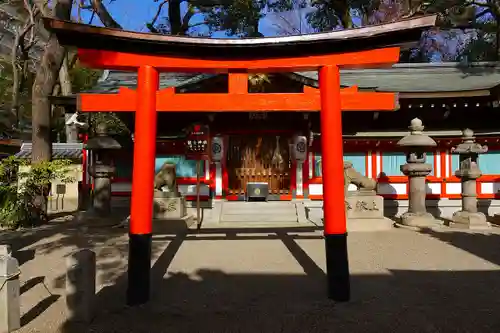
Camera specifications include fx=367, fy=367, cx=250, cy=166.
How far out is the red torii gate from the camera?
15.6 feet

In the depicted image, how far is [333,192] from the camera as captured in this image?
4879 mm

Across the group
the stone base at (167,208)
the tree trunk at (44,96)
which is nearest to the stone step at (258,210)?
the stone base at (167,208)

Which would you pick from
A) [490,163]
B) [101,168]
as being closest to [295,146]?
[101,168]

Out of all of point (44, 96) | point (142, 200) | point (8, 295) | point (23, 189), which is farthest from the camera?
point (44, 96)

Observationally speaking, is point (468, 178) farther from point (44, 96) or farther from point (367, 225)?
point (44, 96)

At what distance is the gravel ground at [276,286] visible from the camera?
160 inches

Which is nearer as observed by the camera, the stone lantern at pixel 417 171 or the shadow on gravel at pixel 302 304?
the shadow on gravel at pixel 302 304

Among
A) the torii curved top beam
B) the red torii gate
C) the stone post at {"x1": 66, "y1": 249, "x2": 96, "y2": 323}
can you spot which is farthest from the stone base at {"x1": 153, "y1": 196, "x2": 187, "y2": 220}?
the stone post at {"x1": 66, "y1": 249, "x2": 96, "y2": 323}

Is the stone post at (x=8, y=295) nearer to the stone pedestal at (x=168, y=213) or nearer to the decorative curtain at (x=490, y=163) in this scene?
the stone pedestal at (x=168, y=213)

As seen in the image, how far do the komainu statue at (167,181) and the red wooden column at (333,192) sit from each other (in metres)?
7.26

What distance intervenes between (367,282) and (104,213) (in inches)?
350

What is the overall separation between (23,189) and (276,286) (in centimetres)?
980

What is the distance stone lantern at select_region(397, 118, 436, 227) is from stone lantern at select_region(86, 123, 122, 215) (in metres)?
9.05

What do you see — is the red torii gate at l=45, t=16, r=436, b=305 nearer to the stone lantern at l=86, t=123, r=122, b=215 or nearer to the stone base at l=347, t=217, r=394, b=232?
the stone base at l=347, t=217, r=394, b=232
